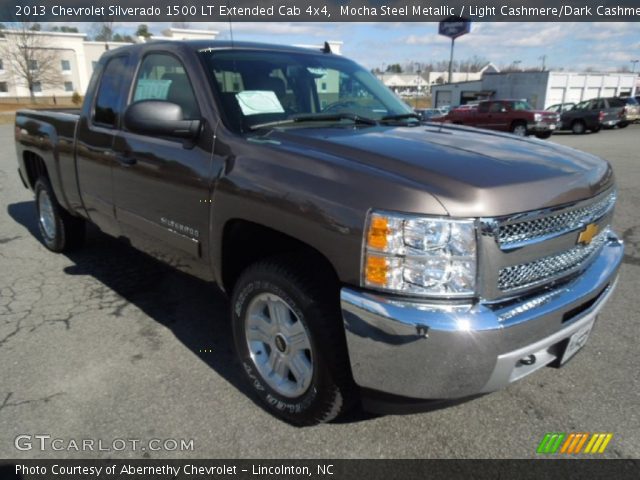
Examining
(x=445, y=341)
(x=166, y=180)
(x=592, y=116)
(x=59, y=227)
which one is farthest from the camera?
(x=592, y=116)

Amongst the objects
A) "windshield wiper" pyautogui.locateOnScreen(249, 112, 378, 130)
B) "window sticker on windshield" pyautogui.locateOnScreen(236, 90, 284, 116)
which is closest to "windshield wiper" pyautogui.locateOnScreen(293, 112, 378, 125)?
"windshield wiper" pyautogui.locateOnScreen(249, 112, 378, 130)

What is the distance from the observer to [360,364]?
2061 millimetres

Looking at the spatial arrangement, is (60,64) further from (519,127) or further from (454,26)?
(519,127)

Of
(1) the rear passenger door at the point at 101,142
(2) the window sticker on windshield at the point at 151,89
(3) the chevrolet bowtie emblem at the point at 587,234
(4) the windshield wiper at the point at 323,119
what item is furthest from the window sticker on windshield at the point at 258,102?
(3) the chevrolet bowtie emblem at the point at 587,234

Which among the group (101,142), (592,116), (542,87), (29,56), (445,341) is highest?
(29,56)

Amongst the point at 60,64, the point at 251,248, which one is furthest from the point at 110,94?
the point at 60,64

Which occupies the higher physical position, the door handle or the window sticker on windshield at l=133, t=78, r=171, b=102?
the window sticker on windshield at l=133, t=78, r=171, b=102

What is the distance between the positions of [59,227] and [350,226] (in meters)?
4.12

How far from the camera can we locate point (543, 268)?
216 centimetres

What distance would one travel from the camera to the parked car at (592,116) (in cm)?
2489

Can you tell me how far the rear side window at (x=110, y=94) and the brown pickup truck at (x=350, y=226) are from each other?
112 millimetres

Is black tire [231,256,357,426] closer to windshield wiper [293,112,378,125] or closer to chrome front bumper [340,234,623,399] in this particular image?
chrome front bumper [340,234,623,399]

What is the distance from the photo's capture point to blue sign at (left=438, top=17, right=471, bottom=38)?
45344 mm

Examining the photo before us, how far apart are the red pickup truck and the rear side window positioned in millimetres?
17159
